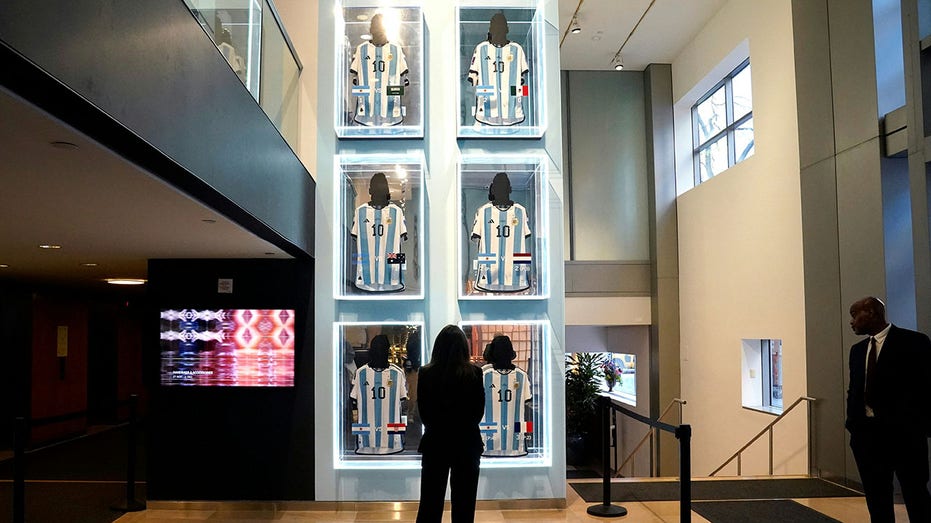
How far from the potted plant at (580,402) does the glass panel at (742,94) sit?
18.0 feet

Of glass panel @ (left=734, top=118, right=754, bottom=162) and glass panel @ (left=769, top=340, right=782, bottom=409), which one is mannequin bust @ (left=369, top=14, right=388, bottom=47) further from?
glass panel @ (left=769, top=340, right=782, bottom=409)

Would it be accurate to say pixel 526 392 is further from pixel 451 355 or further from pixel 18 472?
pixel 18 472

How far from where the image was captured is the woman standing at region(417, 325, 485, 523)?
413 centimetres

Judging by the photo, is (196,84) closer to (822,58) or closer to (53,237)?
(53,237)

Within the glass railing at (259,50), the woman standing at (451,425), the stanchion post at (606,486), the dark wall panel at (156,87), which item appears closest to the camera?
the dark wall panel at (156,87)

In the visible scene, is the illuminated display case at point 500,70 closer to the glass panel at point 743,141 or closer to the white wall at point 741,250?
the white wall at point 741,250

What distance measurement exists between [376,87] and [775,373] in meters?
5.93

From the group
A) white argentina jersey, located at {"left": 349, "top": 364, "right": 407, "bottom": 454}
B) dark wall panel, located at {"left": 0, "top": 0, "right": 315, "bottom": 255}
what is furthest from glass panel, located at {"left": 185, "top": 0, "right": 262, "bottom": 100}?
white argentina jersey, located at {"left": 349, "top": 364, "right": 407, "bottom": 454}

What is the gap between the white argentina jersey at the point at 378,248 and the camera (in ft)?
20.8

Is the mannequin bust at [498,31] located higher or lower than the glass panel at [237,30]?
higher

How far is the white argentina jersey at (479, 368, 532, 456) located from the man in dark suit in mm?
2618

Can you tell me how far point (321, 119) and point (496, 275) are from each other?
1956 mm

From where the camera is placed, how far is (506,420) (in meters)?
6.24

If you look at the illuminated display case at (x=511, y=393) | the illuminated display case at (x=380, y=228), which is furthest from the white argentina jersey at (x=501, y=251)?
the illuminated display case at (x=380, y=228)
